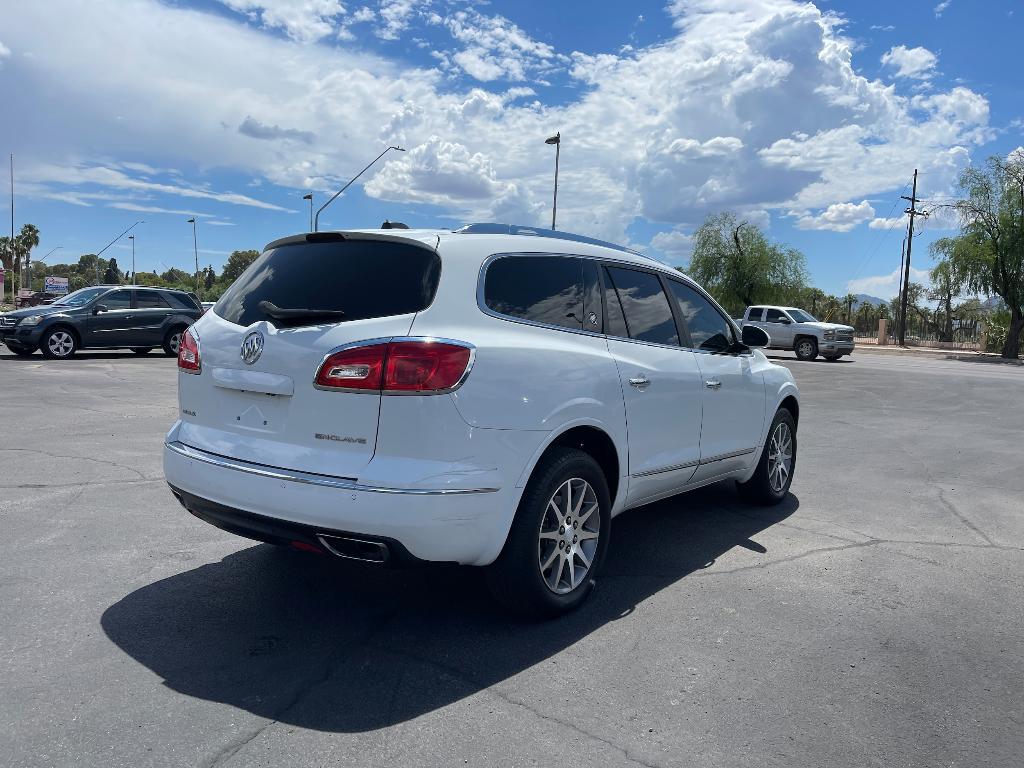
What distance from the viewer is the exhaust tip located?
329cm

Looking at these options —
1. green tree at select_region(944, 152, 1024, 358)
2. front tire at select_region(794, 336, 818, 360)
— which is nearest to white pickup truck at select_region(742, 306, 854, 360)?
front tire at select_region(794, 336, 818, 360)

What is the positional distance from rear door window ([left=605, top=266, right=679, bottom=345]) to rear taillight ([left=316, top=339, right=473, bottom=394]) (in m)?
1.31

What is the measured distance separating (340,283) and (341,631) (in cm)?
158

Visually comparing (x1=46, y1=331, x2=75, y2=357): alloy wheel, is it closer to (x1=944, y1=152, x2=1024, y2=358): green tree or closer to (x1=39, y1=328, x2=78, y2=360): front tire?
(x1=39, y1=328, x2=78, y2=360): front tire

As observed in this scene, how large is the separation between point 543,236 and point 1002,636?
2990 mm

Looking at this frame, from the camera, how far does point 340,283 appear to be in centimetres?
368

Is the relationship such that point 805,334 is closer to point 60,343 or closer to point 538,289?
point 60,343

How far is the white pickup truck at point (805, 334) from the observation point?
27.8 meters

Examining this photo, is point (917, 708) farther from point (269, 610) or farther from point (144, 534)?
point (144, 534)

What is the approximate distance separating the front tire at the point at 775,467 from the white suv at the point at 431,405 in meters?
1.85

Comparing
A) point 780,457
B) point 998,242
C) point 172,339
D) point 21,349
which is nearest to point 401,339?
point 780,457

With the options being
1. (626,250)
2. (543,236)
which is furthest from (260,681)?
(626,250)

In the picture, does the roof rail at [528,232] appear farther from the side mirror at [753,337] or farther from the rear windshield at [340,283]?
the side mirror at [753,337]

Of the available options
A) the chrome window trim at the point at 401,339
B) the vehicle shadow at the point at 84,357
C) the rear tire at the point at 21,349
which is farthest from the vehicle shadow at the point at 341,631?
the rear tire at the point at 21,349
